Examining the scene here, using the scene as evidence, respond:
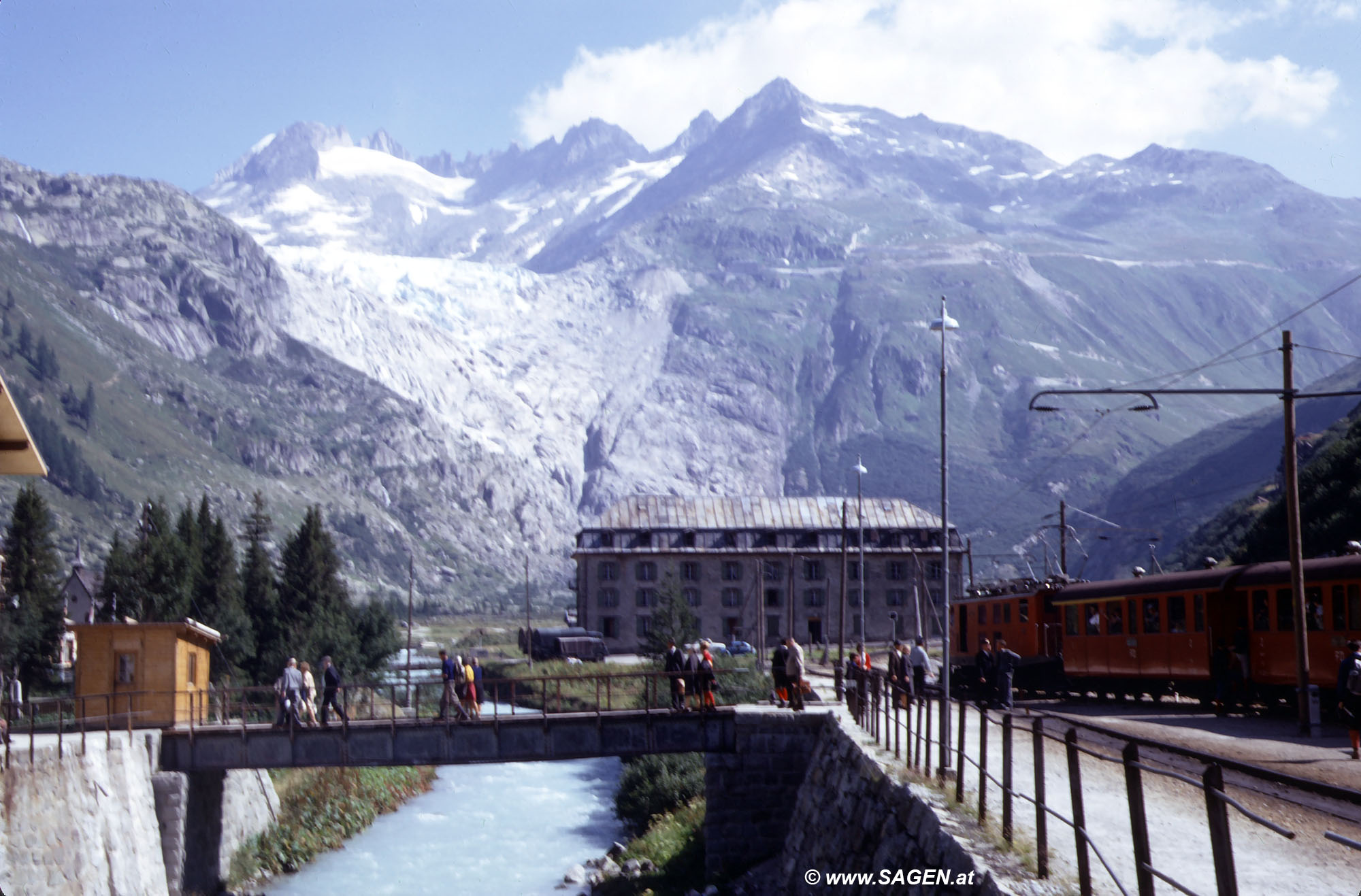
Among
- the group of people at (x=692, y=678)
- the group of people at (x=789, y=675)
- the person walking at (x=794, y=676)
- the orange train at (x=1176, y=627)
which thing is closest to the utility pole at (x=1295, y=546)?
the orange train at (x=1176, y=627)

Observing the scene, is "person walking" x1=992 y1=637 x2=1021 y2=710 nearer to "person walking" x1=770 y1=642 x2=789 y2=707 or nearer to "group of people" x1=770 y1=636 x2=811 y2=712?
"group of people" x1=770 y1=636 x2=811 y2=712

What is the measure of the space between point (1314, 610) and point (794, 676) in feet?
44.3

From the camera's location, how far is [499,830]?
184 feet

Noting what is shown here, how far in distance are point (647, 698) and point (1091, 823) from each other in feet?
81.7

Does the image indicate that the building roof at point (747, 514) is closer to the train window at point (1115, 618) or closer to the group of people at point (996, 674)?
the group of people at point (996, 674)

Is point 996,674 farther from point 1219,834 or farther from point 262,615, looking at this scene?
point 262,615

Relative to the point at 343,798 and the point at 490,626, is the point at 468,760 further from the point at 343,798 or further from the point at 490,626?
the point at 490,626

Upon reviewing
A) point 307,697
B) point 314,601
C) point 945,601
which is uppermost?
point 314,601

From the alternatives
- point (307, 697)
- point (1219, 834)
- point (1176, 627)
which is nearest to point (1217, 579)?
point (1176, 627)

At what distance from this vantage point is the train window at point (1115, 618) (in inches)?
1720

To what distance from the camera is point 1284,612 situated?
35.3m

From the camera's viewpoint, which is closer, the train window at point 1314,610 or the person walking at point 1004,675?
the train window at point 1314,610

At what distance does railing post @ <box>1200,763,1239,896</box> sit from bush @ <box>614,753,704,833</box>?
137ft

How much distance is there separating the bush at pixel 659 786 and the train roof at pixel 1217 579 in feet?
48.6
